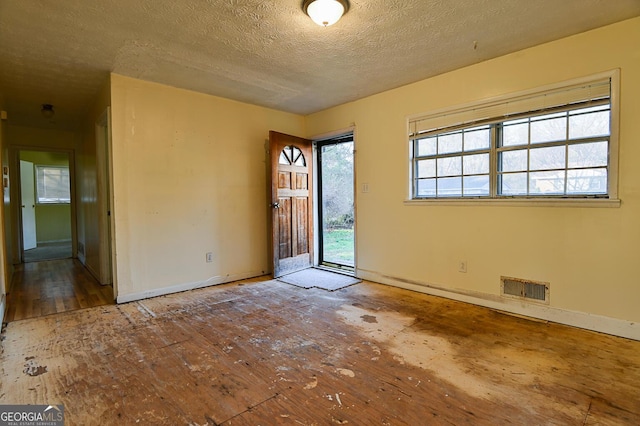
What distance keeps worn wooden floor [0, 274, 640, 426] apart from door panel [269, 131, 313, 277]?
1.50m

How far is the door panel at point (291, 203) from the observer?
4352 mm

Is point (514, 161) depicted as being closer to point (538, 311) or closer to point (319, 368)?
point (538, 311)

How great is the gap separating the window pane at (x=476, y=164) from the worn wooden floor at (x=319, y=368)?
4.55 feet

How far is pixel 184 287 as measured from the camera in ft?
12.5

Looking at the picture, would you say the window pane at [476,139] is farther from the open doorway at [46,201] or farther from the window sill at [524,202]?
the open doorway at [46,201]

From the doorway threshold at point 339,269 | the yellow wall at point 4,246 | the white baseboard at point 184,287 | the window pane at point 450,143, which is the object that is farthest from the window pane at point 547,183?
the yellow wall at point 4,246

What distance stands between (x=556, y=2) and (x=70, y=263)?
724cm

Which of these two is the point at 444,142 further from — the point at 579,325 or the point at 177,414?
the point at 177,414

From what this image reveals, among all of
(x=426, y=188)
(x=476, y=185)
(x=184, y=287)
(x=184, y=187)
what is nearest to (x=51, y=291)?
(x=184, y=287)

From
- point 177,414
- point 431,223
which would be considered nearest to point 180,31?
point 177,414

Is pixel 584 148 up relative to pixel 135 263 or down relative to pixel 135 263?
up

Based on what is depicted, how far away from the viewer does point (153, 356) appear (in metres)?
2.21

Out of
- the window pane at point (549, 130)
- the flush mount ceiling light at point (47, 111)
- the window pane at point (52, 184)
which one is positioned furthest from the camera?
the window pane at point (52, 184)

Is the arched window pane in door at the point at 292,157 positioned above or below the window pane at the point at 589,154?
above
